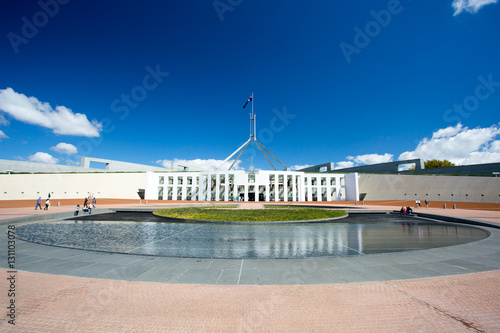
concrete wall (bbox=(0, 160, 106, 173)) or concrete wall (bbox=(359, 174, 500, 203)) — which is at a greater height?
concrete wall (bbox=(0, 160, 106, 173))

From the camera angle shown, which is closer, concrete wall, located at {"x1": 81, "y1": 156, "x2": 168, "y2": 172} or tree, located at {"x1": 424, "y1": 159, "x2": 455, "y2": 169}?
concrete wall, located at {"x1": 81, "y1": 156, "x2": 168, "y2": 172}

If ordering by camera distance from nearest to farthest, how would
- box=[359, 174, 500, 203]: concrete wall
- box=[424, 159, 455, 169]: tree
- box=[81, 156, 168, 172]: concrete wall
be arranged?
box=[359, 174, 500, 203]: concrete wall → box=[81, 156, 168, 172]: concrete wall → box=[424, 159, 455, 169]: tree

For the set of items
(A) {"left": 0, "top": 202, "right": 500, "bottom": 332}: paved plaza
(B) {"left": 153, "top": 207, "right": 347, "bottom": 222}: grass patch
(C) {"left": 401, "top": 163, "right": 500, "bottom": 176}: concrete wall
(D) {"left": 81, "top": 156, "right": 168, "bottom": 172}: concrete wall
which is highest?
(D) {"left": 81, "top": 156, "right": 168, "bottom": 172}: concrete wall

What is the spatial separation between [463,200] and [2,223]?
55.3 metres

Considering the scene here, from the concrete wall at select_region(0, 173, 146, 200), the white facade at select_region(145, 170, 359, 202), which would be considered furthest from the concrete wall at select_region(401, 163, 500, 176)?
the concrete wall at select_region(0, 173, 146, 200)

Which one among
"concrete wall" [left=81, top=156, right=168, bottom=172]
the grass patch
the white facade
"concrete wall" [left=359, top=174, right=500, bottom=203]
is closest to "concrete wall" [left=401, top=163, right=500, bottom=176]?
"concrete wall" [left=359, top=174, right=500, bottom=203]

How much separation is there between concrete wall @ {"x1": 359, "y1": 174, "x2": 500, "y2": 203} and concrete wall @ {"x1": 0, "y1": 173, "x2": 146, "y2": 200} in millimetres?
51856

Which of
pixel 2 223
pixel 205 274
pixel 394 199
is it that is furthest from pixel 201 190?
pixel 205 274

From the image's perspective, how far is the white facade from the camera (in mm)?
45875

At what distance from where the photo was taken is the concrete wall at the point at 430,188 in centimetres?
3497

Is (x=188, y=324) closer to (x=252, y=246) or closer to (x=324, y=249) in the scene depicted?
(x=252, y=246)

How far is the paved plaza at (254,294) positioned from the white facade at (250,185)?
3968 cm

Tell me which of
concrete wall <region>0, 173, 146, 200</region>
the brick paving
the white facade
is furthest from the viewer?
the white facade

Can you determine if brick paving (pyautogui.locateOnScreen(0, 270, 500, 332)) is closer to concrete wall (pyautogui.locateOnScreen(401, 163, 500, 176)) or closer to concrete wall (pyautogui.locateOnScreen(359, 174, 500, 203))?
concrete wall (pyautogui.locateOnScreen(359, 174, 500, 203))
